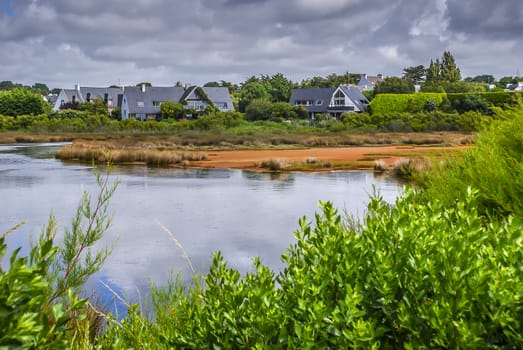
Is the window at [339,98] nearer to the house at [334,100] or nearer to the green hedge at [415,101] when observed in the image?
the house at [334,100]

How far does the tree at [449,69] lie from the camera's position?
295 ft

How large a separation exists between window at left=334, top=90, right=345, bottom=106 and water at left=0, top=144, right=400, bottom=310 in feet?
192

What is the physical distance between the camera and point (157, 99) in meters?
88.1

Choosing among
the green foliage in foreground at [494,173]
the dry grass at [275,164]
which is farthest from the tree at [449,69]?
the green foliage in foreground at [494,173]

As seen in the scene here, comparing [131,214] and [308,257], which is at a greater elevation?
[308,257]

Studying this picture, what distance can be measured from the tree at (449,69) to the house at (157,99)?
105ft

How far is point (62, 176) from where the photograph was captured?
85.0ft

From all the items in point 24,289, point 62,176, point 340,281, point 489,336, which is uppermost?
point 24,289

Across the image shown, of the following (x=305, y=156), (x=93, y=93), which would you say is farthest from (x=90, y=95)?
(x=305, y=156)

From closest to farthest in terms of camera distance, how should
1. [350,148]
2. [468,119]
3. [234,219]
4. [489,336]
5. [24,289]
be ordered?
[24,289]
[489,336]
[234,219]
[350,148]
[468,119]

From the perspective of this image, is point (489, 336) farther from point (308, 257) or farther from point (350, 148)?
point (350, 148)

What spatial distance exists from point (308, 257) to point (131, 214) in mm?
14126

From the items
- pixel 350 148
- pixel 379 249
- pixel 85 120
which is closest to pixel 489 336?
pixel 379 249

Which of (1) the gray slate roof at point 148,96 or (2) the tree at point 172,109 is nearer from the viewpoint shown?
(2) the tree at point 172,109
